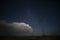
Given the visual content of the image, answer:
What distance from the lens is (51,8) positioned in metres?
2.57

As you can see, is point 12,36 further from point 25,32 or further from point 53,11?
point 53,11

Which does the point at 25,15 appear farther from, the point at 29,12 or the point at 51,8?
the point at 51,8

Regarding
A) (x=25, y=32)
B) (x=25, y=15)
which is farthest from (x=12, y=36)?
(x=25, y=15)

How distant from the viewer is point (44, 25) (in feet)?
8.34

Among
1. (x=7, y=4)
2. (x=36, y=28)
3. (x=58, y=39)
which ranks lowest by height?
(x=58, y=39)

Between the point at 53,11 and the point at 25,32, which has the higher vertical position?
the point at 53,11

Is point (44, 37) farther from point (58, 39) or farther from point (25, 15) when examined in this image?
point (25, 15)

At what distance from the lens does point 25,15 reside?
2553mm

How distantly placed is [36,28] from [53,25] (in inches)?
10.5

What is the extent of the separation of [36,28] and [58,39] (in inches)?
14.8

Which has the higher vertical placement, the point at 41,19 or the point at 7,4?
the point at 7,4

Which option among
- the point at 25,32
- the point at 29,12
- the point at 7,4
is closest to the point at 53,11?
the point at 29,12

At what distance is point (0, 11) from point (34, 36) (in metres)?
0.65

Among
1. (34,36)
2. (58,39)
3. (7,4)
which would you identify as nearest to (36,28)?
(34,36)
